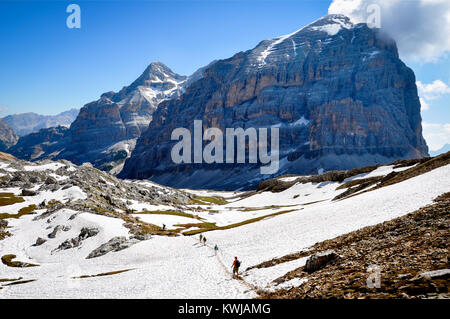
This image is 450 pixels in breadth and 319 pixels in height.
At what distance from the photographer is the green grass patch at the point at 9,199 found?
7594cm

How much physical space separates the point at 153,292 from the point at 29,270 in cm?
2866

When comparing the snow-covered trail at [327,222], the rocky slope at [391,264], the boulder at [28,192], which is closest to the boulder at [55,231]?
the snow-covered trail at [327,222]

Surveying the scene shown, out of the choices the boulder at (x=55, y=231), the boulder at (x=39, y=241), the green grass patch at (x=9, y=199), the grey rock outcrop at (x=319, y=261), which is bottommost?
the boulder at (x=39, y=241)

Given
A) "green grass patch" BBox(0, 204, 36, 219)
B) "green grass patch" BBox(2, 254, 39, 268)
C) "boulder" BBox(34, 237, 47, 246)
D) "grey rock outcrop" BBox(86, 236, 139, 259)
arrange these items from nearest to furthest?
1. "green grass patch" BBox(2, 254, 39, 268)
2. "grey rock outcrop" BBox(86, 236, 139, 259)
3. "boulder" BBox(34, 237, 47, 246)
4. "green grass patch" BBox(0, 204, 36, 219)

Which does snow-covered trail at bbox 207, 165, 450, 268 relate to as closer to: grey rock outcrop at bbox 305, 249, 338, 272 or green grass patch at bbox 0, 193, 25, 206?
grey rock outcrop at bbox 305, 249, 338, 272

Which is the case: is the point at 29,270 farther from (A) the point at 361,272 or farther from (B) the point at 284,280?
(A) the point at 361,272

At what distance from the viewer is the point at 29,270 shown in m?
42.4

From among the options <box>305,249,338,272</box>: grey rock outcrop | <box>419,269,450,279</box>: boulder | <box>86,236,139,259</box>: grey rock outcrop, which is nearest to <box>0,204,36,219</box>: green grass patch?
<box>86,236,139,259</box>: grey rock outcrop

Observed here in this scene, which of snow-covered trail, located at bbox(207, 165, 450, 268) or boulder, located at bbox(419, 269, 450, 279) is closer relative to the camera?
boulder, located at bbox(419, 269, 450, 279)

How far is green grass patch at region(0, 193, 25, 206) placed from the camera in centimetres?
7594

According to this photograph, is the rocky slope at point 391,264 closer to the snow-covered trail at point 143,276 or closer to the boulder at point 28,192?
the snow-covered trail at point 143,276

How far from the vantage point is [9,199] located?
78.2 m

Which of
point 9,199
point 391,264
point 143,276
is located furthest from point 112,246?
point 9,199

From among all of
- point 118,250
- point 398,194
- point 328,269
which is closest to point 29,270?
point 118,250
